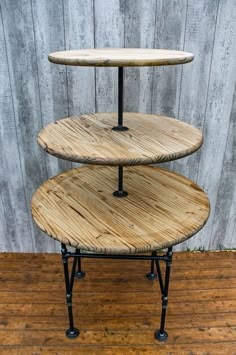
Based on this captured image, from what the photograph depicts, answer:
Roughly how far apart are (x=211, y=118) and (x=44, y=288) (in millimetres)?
1561

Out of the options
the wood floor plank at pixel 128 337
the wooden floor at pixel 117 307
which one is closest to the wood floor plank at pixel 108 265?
the wooden floor at pixel 117 307

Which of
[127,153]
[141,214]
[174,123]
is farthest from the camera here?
[174,123]

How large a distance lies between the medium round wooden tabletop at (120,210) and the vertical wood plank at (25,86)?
422mm

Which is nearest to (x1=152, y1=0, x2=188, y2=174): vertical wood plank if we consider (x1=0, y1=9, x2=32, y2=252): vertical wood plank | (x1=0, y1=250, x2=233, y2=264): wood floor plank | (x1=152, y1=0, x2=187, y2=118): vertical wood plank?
(x1=152, y1=0, x2=187, y2=118): vertical wood plank

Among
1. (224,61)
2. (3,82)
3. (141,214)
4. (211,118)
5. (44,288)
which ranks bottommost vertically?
(44,288)

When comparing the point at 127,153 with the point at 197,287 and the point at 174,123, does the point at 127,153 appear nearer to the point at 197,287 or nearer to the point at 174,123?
the point at 174,123

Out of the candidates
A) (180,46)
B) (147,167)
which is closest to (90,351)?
(147,167)

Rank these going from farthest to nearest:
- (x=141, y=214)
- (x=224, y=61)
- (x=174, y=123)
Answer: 1. (x=224, y=61)
2. (x=174, y=123)
3. (x=141, y=214)

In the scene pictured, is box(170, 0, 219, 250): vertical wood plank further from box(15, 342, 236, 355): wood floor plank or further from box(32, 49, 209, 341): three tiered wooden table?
box(15, 342, 236, 355): wood floor plank

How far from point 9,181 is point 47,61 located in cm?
85

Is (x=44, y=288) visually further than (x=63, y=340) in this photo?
Yes

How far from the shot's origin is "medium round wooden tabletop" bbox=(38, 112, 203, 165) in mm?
1221

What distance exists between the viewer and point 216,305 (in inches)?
79.8

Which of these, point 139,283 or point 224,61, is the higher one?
point 224,61
